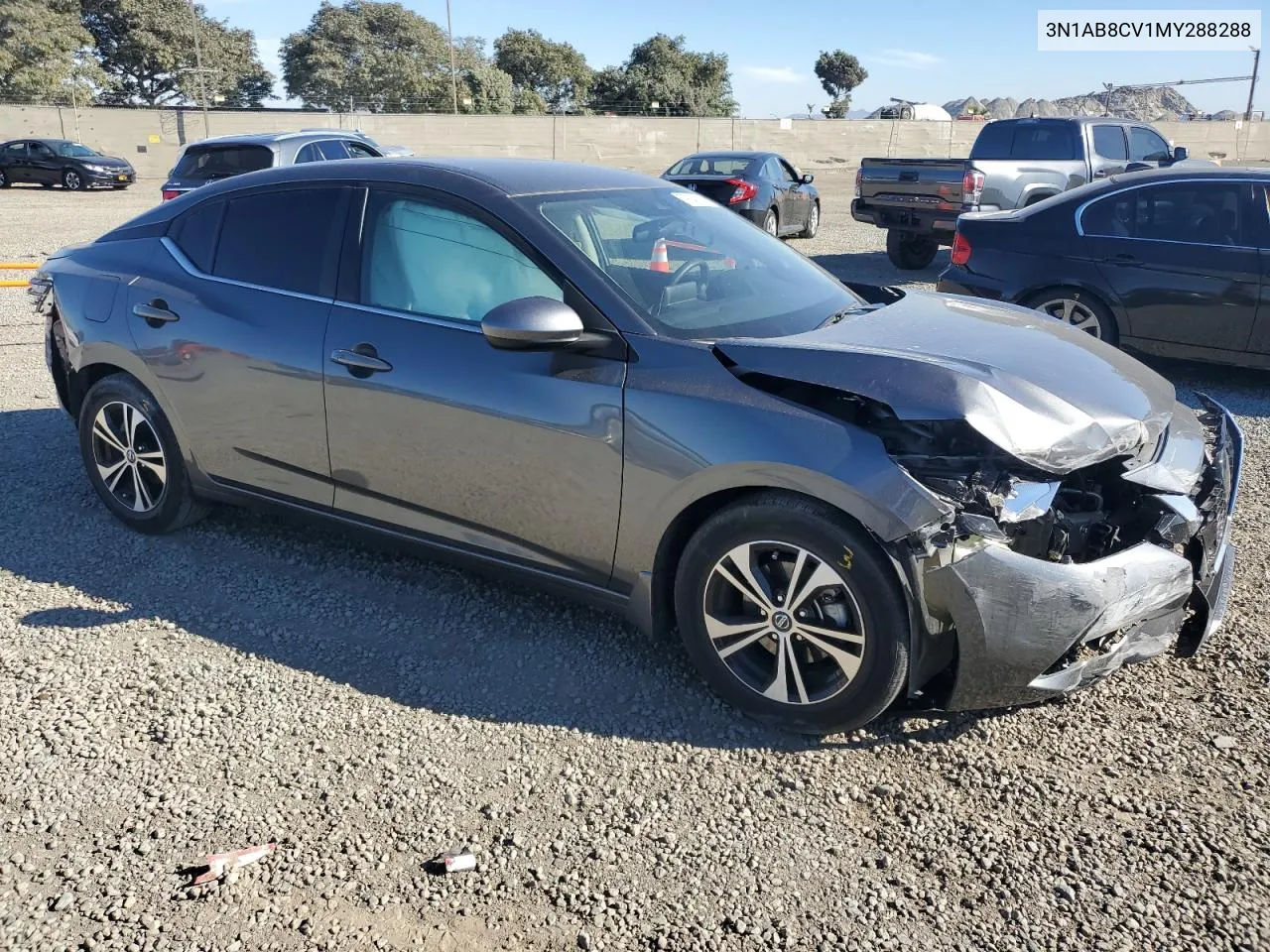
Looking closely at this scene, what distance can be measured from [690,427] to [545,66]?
79924mm

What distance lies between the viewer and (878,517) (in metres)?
2.73

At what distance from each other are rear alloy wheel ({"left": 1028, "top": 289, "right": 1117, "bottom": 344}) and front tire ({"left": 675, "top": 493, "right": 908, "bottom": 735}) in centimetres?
529

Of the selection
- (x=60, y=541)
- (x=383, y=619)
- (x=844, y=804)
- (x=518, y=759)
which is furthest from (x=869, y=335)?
(x=60, y=541)

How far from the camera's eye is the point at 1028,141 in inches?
519

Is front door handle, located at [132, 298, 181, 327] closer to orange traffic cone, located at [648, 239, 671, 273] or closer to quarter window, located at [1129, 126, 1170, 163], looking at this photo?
orange traffic cone, located at [648, 239, 671, 273]

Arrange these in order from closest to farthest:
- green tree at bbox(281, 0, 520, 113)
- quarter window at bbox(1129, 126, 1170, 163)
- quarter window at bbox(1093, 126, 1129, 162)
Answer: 1. quarter window at bbox(1093, 126, 1129, 162)
2. quarter window at bbox(1129, 126, 1170, 163)
3. green tree at bbox(281, 0, 520, 113)

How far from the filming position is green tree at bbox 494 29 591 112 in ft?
248

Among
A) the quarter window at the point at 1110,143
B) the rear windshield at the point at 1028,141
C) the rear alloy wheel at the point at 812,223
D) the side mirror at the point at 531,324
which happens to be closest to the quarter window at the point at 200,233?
the side mirror at the point at 531,324

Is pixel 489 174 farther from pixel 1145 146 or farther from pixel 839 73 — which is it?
pixel 839 73

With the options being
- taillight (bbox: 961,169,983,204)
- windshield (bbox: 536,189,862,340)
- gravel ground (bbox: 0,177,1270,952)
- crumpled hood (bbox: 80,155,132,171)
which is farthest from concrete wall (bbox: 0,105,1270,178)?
gravel ground (bbox: 0,177,1270,952)

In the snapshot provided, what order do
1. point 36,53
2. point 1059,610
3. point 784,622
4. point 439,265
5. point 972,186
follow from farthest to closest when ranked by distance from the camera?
point 36,53 → point 972,186 → point 439,265 → point 784,622 → point 1059,610

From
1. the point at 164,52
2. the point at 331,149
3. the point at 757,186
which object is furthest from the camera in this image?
the point at 164,52

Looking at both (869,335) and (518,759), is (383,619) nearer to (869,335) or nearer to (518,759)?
(518,759)

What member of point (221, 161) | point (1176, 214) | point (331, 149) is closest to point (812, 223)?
point (331, 149)
